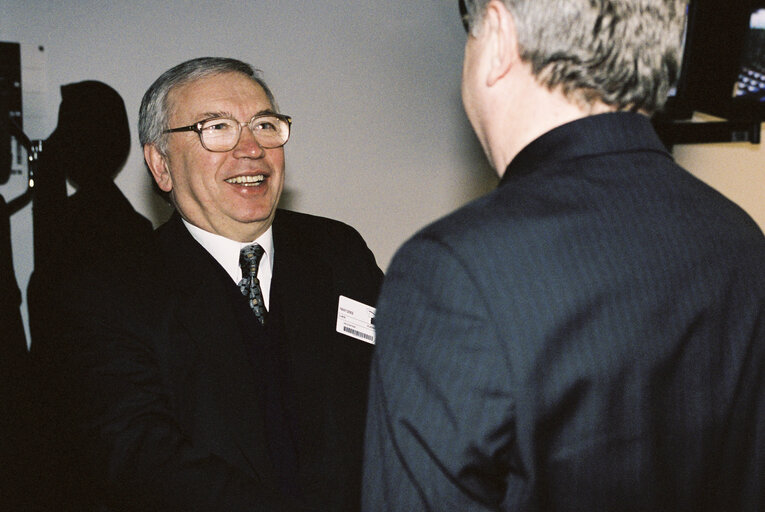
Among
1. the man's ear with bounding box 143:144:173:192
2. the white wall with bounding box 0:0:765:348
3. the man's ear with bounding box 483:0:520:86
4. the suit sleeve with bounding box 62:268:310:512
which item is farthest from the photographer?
the white wall with bounding box 0:0:765:348

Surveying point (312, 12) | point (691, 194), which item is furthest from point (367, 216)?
point (691, 194)

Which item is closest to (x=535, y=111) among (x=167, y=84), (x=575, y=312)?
(x=575, y=312)

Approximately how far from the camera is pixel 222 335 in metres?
1.43

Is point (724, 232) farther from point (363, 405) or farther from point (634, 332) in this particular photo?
point (363, 405)

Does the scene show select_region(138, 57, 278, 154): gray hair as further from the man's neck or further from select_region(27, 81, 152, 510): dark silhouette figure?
the man's neck

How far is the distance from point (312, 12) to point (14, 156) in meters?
1.40

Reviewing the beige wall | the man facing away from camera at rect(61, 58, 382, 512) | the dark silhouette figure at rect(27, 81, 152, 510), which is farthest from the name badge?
the beige wall

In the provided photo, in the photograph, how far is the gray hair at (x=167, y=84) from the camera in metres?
1.61

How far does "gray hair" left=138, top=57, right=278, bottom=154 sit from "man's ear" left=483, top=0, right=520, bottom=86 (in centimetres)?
103

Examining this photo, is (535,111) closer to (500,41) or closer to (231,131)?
(500,41)

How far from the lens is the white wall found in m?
2.49

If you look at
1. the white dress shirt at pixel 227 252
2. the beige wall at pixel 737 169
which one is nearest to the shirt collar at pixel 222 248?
the white dress shirt at pixel 227 252

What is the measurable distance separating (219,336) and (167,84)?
26.5 inches

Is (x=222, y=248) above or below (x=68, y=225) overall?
above
